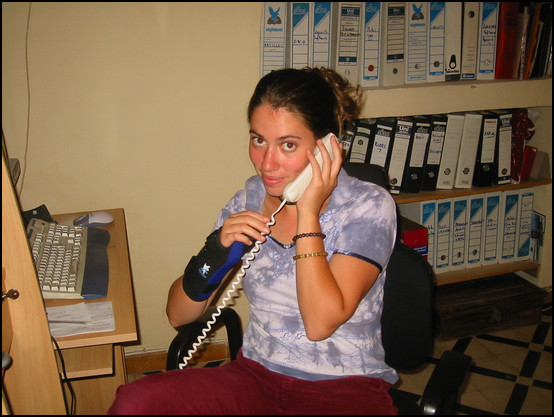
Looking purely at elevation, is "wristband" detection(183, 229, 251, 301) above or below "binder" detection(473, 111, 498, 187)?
below

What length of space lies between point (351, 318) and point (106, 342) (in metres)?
0.57

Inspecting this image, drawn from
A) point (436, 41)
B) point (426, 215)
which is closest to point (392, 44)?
point (436, 41)

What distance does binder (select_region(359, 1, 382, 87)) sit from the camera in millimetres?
1933

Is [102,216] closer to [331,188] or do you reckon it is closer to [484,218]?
[331,188]

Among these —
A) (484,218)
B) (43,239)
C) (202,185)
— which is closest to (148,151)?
(202,185)

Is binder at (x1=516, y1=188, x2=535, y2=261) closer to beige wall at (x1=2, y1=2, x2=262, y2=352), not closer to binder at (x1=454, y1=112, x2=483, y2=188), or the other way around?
binder at (x1=454, y1=112, x2=483, y2=188)

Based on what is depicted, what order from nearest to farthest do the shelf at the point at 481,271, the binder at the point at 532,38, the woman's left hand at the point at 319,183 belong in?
the woman's left hand at the point at 319,183 → the binder at the point at 532,38 → the shelf at the point at 481,271

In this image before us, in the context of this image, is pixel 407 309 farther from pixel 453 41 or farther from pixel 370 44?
pixel 453 41

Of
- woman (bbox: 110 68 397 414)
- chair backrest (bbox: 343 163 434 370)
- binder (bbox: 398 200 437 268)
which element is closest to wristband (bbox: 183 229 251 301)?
woman (bbox: 110 68 397 414)

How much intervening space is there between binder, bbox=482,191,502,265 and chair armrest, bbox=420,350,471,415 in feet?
4.73

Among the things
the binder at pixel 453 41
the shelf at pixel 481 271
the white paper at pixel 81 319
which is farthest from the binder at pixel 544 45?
the white paper at pixel 81 319

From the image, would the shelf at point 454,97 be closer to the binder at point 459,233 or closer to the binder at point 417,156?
the binder at point 417,156

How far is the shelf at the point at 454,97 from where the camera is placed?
2.05 meters

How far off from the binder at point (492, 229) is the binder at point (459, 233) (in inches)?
4.3
